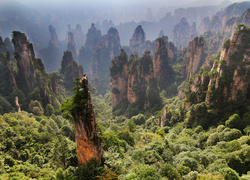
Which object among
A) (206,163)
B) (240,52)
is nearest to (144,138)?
(206,163)

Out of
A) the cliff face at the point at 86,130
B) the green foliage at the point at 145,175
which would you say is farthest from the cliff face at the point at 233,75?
the cliff face at the point at 86,130

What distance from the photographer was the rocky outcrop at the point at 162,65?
95625 mm

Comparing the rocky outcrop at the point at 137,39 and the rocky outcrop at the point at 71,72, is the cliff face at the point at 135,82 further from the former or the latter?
the rocky outcrop at the point at 137,39

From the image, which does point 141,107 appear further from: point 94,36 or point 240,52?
point 94,36

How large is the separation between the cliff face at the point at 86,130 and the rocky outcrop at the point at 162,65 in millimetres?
83055

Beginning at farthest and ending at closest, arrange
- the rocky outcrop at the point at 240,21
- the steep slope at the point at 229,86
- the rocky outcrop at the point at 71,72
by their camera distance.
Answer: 1. the rocky outcrop at the point at 71,72
2. the rocky outcrop at the point at 240,21
3. the steep slope at the point at 229,86

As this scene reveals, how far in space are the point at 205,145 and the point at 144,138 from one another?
481 inches

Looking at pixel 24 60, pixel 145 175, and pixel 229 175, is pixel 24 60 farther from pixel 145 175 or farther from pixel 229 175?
pixel 229 175

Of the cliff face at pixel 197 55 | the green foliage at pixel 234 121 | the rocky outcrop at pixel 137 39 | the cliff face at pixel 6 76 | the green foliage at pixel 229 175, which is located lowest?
the green foliage at pixel 229 175

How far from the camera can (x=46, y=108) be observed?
5375 centimetres

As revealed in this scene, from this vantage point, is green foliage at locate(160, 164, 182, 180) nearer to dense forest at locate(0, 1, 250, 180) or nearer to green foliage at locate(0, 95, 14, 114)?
dense forest at locate(0, 1, 250, 180)

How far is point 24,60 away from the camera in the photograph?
182 ft

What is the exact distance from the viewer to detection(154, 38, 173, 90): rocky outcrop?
9562 cm

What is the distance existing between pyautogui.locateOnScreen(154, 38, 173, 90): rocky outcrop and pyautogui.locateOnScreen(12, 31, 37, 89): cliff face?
6891cm
